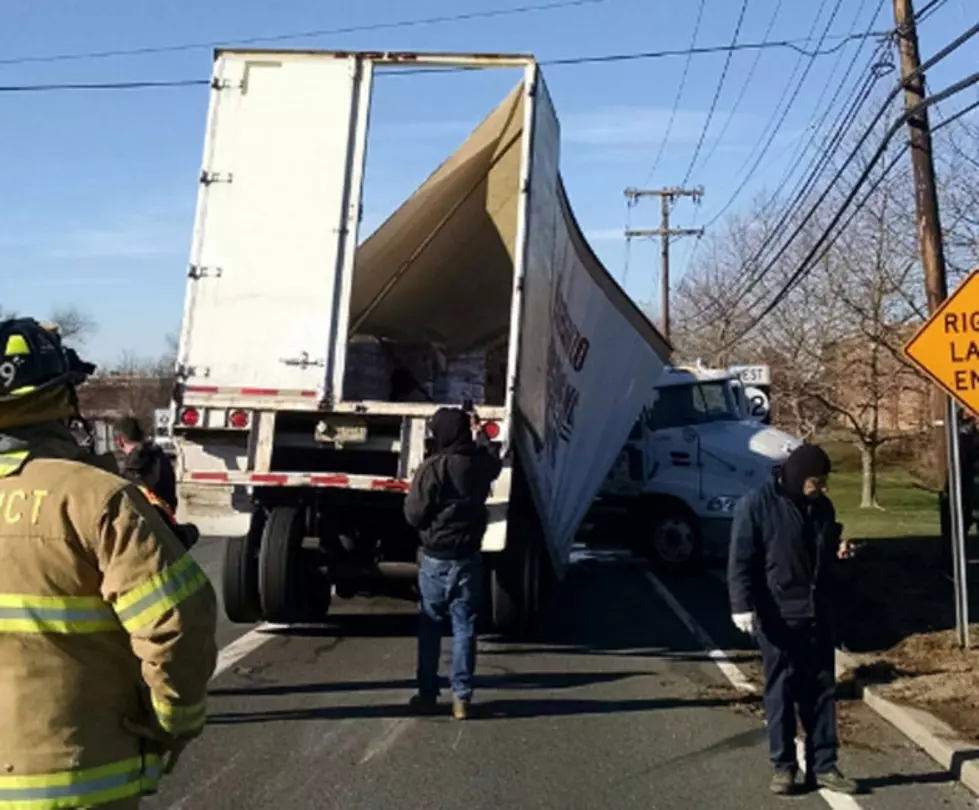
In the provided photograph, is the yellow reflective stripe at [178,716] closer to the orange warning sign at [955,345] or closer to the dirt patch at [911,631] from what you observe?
the dirt patch at [911,631]

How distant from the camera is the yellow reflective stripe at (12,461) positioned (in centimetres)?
280

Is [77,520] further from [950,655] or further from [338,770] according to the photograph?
[950,655]

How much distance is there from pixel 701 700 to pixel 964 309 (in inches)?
139

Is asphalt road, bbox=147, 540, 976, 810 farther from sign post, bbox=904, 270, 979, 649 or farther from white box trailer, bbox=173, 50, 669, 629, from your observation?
sign post, bbox=904, 270, 979, 649

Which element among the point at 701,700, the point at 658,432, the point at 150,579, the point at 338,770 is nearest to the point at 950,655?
the point at 701,700

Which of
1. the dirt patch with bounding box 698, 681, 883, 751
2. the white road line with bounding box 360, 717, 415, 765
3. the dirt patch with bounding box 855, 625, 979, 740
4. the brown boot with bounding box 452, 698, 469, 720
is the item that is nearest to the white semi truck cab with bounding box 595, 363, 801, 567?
the dirt patch with bounding box 855, 625, 979, 740

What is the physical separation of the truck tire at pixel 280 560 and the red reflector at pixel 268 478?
518 millimetres

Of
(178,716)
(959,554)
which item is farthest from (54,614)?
(959,554)

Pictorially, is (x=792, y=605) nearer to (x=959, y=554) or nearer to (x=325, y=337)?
(x=959, y=554)

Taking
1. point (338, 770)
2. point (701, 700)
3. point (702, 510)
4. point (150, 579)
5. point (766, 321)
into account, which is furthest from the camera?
point (766, 321)

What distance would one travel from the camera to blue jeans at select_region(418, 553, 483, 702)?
8234 millimetres

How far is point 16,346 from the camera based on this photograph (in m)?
2.89

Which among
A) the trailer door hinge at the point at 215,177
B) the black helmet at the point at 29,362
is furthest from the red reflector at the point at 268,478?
the black helmet at the point at 29,362

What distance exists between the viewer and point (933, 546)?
18656mm
